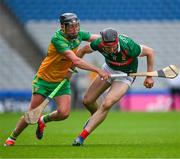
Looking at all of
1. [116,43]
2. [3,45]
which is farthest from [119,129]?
[3,45]

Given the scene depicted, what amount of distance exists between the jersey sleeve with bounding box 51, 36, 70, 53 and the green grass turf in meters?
1.44

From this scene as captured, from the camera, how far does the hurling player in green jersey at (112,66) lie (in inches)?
416

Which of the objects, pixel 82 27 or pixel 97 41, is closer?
pixel 97 41

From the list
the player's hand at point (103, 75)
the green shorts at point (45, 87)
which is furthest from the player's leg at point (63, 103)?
the player's hand at point (103, 75)

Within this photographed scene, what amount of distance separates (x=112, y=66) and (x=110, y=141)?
4.97ft

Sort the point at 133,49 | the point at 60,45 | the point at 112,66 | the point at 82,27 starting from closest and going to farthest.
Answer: the point at 133,49, the point at 60,45, the point at 112,66, the point at 82,27

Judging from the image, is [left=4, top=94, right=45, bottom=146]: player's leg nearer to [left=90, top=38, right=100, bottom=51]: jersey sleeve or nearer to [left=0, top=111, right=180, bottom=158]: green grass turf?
[left=0, top=111, right=180, bottom=158]: green grass turf

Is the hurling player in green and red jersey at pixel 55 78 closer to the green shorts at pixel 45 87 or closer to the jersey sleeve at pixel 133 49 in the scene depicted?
the green shorts at pixel 45 87

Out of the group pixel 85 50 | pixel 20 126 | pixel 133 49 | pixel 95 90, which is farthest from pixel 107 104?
pixel 20 126

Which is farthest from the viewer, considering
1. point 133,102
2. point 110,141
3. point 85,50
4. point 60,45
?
point 133,102

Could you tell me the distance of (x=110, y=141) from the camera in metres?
12.0

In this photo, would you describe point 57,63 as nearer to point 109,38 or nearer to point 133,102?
point 109,38

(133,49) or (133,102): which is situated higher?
(133,49)

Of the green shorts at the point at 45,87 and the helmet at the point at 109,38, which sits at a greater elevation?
the helmet at the point at 109,38
